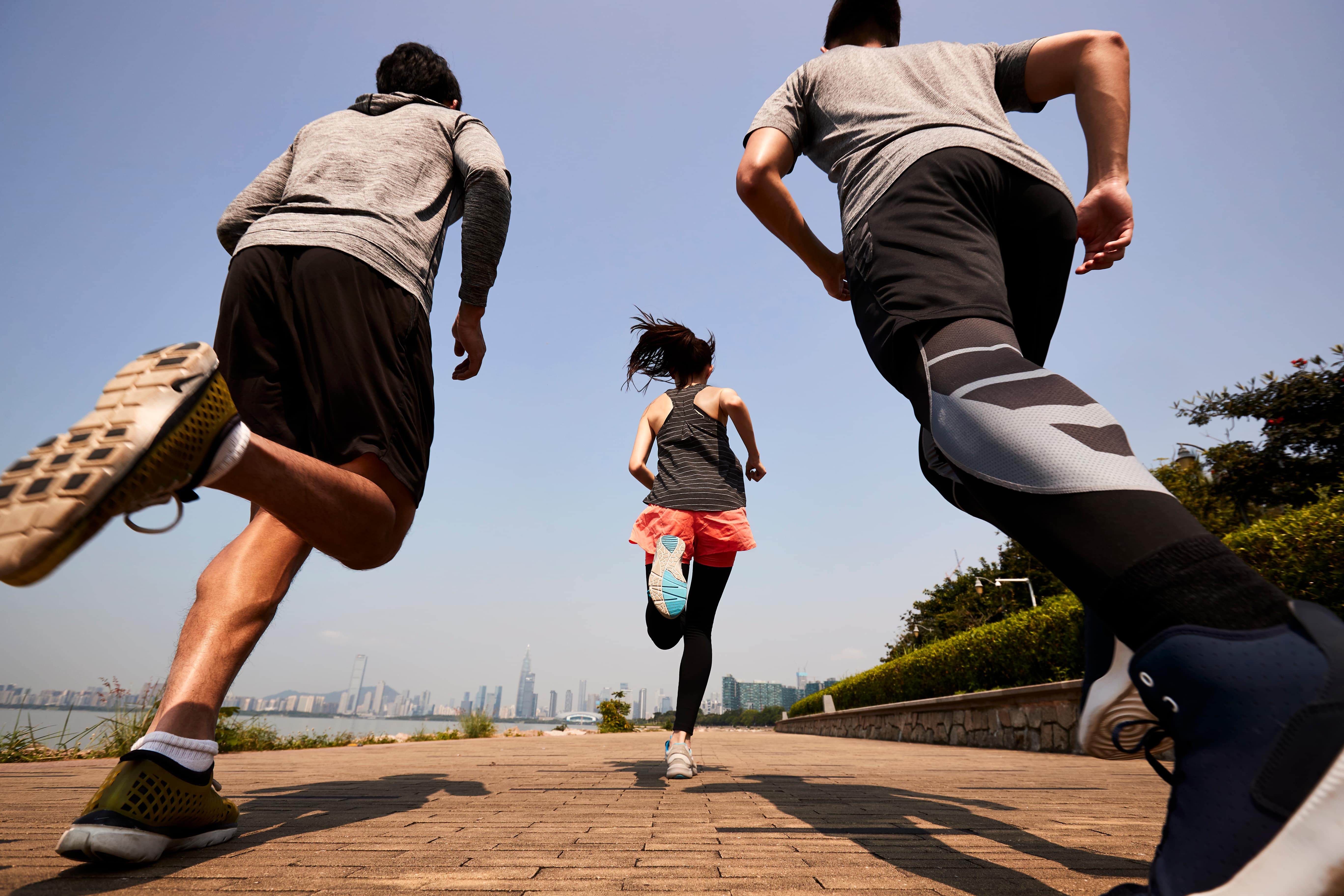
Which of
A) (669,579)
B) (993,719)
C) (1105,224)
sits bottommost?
(993,719)

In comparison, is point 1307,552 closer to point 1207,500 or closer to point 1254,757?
point 1254,757

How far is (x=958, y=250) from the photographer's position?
4.23 ft

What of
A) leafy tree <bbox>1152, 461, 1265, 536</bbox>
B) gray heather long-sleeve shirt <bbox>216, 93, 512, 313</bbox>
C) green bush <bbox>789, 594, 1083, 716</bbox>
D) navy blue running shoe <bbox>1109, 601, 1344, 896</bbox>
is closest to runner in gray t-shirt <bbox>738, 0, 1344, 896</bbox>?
navy blue running shoe <bbox>1109, 601, 1344, 896</bbox>

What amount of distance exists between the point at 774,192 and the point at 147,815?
196 cm

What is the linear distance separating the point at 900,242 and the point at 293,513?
1.37 m

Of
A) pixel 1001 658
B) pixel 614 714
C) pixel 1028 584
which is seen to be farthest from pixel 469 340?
pixel 1028 584

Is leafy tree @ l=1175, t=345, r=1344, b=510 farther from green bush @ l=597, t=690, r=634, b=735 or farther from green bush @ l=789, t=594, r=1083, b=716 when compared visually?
green bush @ l=597, t=690, r=634, b=735

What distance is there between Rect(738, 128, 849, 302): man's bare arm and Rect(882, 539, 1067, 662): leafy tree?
84.6 feet

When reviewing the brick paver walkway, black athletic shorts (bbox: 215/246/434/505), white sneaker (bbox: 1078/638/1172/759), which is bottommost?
the brick paver walkway

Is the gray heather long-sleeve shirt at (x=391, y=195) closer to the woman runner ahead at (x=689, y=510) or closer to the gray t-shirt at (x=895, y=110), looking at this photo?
the gray t-shirt at (x=895, y=110)

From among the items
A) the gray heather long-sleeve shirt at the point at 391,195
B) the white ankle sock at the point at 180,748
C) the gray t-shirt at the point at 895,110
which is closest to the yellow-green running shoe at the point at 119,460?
the white ankle sock at the point at 180,748

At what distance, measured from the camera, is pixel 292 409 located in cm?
201

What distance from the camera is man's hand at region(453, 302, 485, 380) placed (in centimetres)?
260

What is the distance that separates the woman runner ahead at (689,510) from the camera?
3438 mm
